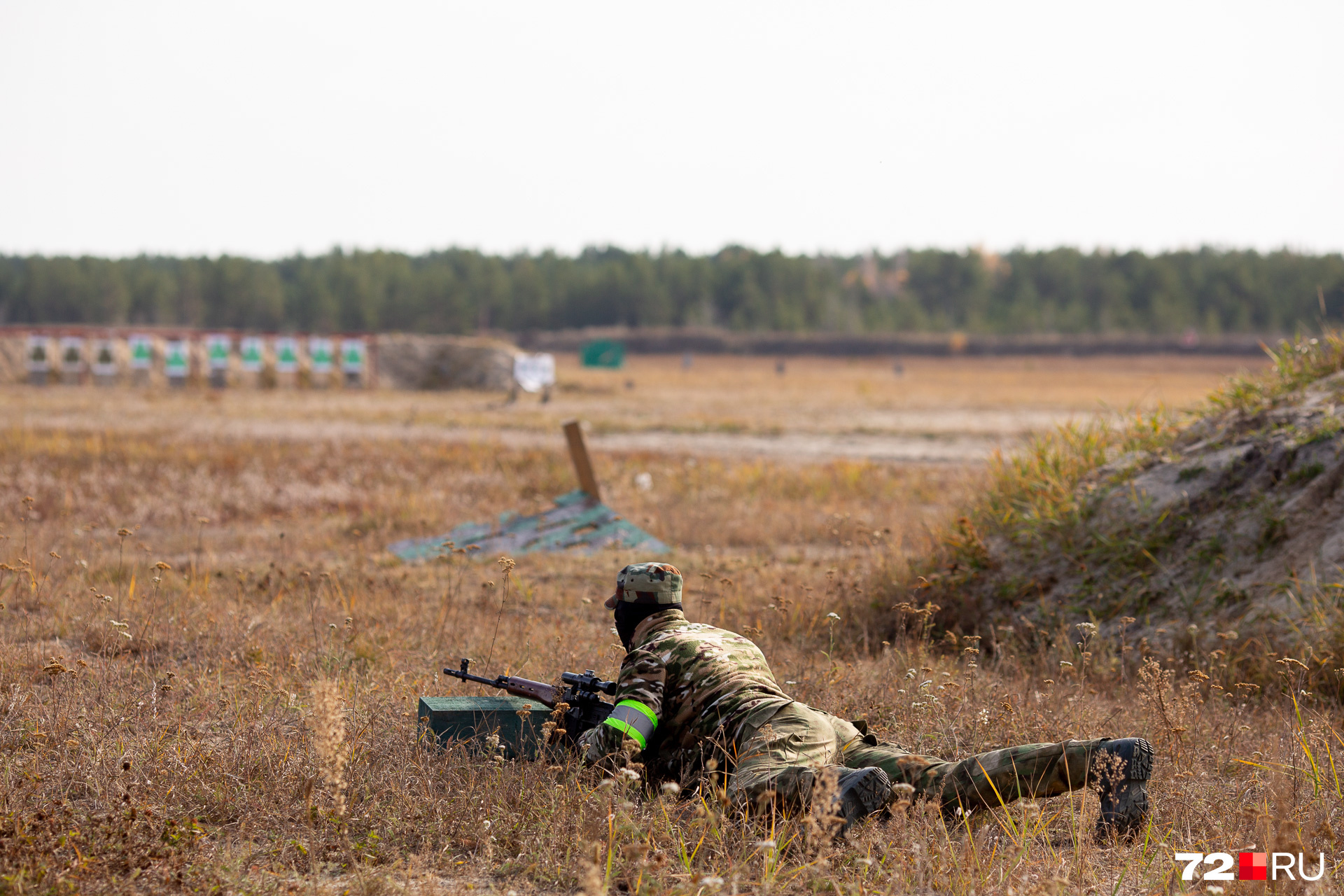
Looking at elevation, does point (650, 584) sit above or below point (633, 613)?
above

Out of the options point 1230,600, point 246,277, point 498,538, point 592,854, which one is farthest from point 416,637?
point 246,277

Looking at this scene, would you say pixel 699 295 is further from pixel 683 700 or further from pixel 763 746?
pixel 763 746

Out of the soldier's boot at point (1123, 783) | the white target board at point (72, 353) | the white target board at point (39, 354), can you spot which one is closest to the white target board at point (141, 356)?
the white target board at point (72, 353)

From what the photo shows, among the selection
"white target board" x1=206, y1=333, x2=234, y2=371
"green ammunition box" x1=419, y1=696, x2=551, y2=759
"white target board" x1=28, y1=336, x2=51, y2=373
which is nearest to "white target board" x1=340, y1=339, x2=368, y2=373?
"white target board" x1=206, y1=333, x2=234, y2=371

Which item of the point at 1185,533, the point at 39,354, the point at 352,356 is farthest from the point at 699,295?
the point at 1185,533

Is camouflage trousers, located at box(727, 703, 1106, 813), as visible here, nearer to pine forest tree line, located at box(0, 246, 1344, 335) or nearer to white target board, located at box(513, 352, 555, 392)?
white target board, located at box(513, 352, 555, 392)

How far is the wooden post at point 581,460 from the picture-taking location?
11.0m

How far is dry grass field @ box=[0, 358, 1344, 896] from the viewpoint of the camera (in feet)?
11.6

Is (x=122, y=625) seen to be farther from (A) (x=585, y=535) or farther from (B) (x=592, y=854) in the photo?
(A) (x=585, y=535)

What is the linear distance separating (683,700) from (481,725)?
0.99 metres

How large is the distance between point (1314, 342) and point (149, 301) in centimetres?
11767

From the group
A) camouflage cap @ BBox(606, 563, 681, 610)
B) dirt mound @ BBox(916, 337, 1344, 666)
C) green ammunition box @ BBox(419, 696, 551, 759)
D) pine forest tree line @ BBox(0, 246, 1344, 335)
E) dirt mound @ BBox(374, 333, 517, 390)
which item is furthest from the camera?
pine forest tree line @ BBox(0, 246, 1344, 335)

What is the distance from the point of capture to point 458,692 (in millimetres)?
5441

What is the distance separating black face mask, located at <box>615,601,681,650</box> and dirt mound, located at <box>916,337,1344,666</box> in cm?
258
